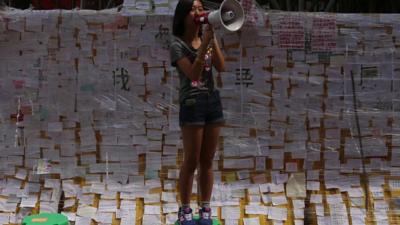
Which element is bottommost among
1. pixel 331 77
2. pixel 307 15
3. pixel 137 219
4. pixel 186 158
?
pixel 137 219

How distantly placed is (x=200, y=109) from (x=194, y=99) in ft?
0.24

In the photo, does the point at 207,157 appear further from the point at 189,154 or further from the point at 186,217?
the point at 186,217

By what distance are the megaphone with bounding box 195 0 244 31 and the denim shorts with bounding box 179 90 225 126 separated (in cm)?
45

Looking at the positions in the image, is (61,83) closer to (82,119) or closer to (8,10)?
(82,119)

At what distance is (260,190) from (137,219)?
3.19 feet

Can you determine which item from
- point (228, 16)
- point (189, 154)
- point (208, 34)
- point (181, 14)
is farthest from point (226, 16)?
point (189, 154)

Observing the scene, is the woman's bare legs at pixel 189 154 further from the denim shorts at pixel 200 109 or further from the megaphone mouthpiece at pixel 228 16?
the megaphone mouthpiece at pixel 228 16

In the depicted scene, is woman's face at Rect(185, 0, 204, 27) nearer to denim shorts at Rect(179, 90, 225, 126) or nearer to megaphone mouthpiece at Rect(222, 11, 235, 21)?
megaphone mouthpiece at Rect(222, 11, 235, 21)

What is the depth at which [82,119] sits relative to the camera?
196 inches

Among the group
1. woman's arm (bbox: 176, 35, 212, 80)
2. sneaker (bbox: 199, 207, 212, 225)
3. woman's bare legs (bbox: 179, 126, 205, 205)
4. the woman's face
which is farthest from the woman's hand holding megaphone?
sneaker (bbox: 199, 207, 212, 225)

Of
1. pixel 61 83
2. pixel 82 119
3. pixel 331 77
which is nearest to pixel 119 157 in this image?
pixel 82 119

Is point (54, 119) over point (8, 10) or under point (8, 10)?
under

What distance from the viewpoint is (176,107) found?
4988 millimetres

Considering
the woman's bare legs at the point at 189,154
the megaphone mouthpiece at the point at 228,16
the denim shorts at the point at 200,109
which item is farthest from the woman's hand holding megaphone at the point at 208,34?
the woman's bare legs at the point at 189,154
